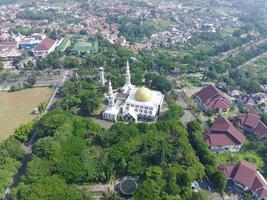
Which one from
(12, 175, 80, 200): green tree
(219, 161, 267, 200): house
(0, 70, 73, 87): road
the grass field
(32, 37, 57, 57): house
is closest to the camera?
(12, 175, 80, 200): green tree

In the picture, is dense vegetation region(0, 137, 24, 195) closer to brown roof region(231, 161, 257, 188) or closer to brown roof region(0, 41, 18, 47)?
brown roof region(231, 161, 257, 188)

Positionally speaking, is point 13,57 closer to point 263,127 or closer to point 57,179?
point 57,179

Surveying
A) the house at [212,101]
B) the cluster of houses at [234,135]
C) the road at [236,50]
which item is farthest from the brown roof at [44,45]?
the road at [236,50]

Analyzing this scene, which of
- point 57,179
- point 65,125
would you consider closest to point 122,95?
point 65,125

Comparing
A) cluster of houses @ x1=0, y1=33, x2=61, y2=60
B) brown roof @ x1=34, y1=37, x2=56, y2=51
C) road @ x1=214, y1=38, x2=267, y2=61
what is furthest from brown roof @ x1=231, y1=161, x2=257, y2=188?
brown roof @ x1=34, y1=37, x2=56, y2=51

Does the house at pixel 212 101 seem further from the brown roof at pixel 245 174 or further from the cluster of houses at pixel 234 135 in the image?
the brown roof at pixel 245 174

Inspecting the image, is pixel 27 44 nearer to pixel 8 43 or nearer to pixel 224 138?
pixel 8 43

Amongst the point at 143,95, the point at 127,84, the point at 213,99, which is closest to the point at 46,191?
the point at 143,95
